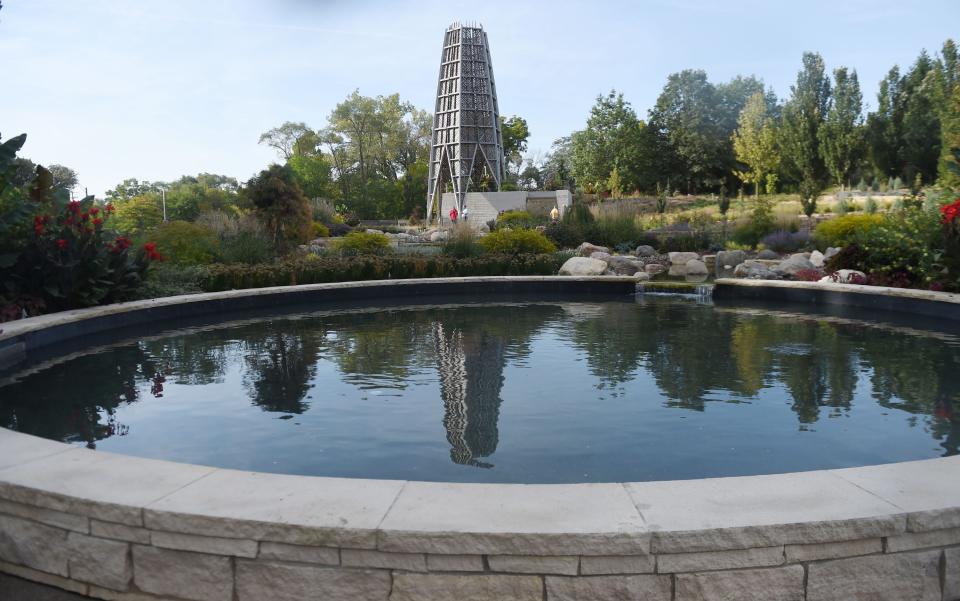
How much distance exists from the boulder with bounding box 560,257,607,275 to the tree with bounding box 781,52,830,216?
31359mm

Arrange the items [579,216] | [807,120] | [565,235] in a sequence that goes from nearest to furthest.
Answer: [565,235] < [579,216] < [807,120]

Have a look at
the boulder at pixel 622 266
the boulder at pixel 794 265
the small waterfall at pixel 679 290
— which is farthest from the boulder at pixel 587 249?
the small waterfall at pixel 679 290

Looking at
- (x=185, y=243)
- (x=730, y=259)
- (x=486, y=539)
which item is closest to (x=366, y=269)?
(x=185, y=243)

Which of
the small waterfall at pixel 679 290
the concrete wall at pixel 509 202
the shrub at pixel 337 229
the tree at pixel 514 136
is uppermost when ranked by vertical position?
the tree at pixel 514 136

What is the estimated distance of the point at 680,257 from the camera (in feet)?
65.0

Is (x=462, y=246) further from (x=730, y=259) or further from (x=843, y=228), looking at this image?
(x=843, y=228)

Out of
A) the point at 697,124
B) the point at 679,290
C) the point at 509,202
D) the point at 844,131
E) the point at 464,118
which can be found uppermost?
the point at 464,118

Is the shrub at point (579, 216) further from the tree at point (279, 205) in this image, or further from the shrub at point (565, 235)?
the tree at point (279, 205)

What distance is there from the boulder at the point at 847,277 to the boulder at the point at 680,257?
23.2ft

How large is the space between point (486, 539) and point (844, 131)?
44.6 m

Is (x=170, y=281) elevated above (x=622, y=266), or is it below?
above

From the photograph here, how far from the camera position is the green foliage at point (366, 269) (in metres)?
12.5

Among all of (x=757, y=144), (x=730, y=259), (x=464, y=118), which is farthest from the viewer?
(x=464, y=118)

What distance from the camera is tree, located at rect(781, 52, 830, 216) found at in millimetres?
41469
